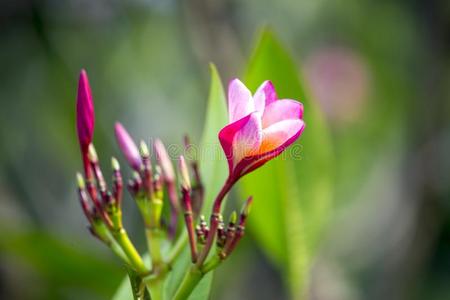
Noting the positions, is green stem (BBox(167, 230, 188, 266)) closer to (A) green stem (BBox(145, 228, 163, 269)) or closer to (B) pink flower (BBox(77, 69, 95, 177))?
(A) green stem (BBox(145, 228, 163, 269))

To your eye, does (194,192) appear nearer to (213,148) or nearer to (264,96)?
(213,148)

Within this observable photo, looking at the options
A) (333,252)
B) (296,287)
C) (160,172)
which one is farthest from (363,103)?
(160,172)

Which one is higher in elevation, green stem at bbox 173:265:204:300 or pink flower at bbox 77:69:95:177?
pink flower at bbox 77:69:95:177

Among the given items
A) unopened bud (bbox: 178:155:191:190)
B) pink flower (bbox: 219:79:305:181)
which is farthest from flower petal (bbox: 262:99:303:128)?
unopened bud (bbox: 178:155:191:190)

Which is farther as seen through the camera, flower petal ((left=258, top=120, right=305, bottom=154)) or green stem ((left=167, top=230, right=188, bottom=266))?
green stem ((left=167, top=230, right=188, bottom=266))

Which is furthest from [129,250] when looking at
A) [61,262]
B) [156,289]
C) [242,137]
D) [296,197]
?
[61,262]

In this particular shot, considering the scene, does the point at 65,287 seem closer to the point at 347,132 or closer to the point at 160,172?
the point at 160,172

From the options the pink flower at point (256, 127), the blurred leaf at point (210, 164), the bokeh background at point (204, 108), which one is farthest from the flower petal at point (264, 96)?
the bokeh background at point (204, 108)
